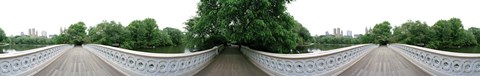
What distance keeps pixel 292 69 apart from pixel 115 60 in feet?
9.10

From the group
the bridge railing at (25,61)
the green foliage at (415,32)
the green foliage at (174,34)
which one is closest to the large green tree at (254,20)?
the bridge railing at (25,61)

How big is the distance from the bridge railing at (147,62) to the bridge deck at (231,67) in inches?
31.3

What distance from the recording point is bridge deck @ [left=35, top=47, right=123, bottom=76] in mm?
5270

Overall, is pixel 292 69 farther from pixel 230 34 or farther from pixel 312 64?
pixel 230 34

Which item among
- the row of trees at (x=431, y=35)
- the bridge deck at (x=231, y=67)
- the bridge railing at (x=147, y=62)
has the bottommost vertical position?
the bridge deck at (x=231, y=67)

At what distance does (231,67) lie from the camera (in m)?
6.33

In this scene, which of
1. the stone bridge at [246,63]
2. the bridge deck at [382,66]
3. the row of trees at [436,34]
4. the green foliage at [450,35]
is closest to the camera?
the stone bridge at [246,63]

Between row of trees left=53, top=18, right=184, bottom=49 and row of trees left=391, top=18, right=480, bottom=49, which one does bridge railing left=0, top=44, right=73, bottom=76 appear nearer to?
row of trees left=53, top=18, right=184, bottom=49

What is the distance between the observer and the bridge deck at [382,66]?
205 inches

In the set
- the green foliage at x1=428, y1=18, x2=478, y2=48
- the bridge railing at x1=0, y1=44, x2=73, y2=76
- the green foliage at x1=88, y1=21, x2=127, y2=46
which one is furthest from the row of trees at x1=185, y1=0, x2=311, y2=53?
the green foliage at x1=428, y1=18, x2=478, y2=48

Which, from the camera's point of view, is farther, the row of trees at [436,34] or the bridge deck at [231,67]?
the row of trees at [436,34]

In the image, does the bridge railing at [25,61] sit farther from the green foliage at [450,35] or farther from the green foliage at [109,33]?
the green foliage at [450,35]

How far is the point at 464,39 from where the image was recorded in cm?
2084

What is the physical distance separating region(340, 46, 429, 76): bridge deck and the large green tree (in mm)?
1677
